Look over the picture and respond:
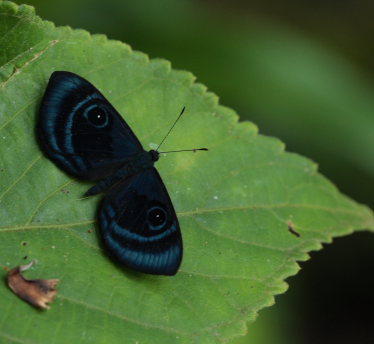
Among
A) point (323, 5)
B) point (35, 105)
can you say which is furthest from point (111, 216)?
point (323, 5)

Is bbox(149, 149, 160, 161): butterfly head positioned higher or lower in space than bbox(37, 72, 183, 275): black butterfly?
higher

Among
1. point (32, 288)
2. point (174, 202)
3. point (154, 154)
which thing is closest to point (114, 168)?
point (154, 154)

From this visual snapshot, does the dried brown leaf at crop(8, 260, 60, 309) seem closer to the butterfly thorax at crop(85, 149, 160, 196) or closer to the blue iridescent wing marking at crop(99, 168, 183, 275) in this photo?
the blue iridescent wing marking at crop(99, 168, 183, 275)

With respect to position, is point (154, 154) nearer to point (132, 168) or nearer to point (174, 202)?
point (132, 168)

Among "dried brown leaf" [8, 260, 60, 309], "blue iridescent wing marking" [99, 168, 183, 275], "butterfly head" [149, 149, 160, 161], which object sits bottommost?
"dried brown leaf" [8, 260, 60, 309]

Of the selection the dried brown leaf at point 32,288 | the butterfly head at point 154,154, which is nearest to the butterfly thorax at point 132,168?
the butterfly head at point 154,154

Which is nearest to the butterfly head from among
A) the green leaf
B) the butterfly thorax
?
the butterfly thorax

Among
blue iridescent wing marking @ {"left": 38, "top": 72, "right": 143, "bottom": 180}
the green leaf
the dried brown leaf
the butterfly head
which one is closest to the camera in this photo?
the dried brown leaf
